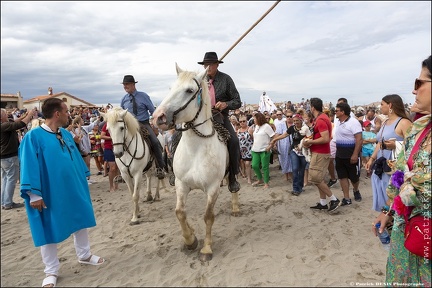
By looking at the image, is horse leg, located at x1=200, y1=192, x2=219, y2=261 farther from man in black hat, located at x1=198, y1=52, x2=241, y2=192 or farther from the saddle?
the saddle

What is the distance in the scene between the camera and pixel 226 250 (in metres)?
3.96

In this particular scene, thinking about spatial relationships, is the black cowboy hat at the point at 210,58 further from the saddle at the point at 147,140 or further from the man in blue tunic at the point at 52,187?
the saddle at the point at 147,140

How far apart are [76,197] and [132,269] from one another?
49.8 inches

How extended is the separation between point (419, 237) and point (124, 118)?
15.9 feet

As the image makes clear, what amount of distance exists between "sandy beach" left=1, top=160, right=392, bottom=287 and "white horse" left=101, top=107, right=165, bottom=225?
75cm

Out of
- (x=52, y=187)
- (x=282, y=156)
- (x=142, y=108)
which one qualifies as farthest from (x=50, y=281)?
(x=282, y=156)

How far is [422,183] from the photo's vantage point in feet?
5.12

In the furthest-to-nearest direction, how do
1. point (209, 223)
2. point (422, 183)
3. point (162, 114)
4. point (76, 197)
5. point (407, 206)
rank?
point (209, 223)
point (76, 197)
point (162, 114)
point (407, 206)
point (422, 183)

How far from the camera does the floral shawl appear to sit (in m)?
1.56

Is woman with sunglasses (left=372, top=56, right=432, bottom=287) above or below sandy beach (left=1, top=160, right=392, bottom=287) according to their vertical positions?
above

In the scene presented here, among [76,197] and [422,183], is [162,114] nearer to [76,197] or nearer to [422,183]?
[76,197]

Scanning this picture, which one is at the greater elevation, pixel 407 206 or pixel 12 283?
pixel 407 206

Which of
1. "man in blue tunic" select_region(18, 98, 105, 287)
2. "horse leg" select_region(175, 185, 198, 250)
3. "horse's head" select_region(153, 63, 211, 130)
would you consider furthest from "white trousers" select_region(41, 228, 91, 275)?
"horse's head" select_region(153, 63, 211, 130)

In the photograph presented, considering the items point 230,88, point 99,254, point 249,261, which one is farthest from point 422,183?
point 99,254
